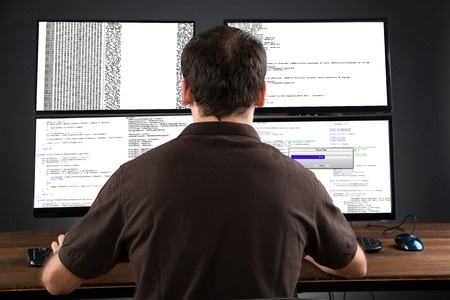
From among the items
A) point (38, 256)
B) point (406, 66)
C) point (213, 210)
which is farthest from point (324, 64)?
point (38, 256)

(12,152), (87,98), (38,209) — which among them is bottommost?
(38,209)

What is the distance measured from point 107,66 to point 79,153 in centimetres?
31

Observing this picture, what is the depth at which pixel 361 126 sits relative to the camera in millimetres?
1703

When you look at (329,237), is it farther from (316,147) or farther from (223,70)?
(316,147)

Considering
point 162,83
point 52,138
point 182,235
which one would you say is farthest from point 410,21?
point 182,235

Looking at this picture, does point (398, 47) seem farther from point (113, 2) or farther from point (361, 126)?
point (113, 2)

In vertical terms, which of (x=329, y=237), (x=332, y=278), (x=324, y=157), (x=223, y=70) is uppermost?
(x=223, y=70)

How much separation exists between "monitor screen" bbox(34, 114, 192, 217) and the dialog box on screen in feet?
1.62

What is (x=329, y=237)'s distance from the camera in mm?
1025

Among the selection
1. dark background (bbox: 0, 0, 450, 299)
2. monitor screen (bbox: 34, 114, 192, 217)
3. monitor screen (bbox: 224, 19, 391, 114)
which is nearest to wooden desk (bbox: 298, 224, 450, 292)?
monitor screen (bbox: 224, 19, 391, 114)

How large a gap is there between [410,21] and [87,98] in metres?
1.52

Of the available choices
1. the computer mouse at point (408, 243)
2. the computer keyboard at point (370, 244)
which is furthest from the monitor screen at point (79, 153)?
the computer mouse at point (408, 243)

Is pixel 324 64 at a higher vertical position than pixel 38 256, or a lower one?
higher

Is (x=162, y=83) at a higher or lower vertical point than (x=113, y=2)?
lower
